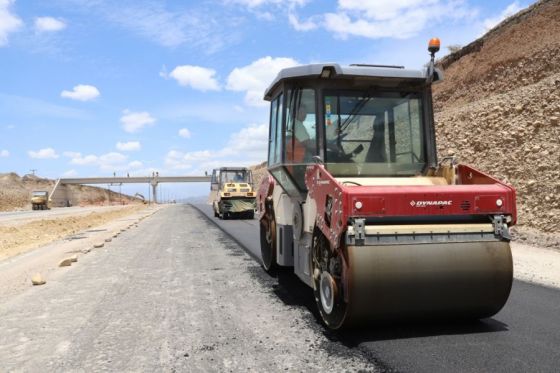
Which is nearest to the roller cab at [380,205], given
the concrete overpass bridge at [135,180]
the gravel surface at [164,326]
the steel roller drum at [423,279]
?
the steel roller drum at [423,279]

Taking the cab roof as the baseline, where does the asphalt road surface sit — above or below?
below

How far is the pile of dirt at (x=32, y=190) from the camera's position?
8025cm

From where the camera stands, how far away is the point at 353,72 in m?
5.31

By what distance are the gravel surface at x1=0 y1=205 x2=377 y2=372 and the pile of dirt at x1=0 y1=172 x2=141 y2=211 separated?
74965 millimetres

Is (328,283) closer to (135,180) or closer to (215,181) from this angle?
(215,181)

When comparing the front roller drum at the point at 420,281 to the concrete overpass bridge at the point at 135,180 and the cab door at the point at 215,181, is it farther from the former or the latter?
the concrete overpass bridge at the point at 135,180

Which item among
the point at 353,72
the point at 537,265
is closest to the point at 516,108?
the point at 537,265

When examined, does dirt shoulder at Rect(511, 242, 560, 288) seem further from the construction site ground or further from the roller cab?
the roller cab

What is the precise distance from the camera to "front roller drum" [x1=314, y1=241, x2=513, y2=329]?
4.14m

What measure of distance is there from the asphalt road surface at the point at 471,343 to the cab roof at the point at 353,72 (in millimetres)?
2795

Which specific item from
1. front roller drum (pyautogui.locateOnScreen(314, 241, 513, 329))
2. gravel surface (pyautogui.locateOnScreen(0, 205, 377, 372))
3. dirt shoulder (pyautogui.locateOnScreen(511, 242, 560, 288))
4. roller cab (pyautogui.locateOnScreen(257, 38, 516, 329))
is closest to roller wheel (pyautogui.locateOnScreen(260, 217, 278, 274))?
gravel surface (pyautogui.locateOnScreen(0, 205, 377, 372))

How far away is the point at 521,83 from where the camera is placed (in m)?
19.9

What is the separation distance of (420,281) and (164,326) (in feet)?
9.21

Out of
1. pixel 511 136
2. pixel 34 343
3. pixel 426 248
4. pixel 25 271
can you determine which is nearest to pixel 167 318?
pixel 34 343
